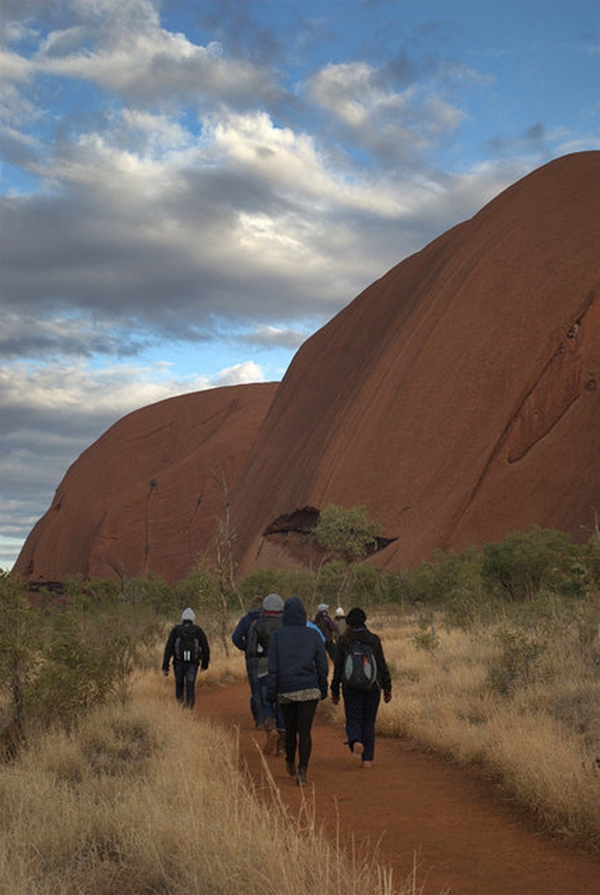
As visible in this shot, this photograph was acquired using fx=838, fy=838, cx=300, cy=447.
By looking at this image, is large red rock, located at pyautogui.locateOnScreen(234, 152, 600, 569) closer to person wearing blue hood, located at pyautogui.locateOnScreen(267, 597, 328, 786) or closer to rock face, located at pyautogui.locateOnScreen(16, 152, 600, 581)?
rock face, located at pyautogui.locateOnScreen(16, 152, 600, 581)

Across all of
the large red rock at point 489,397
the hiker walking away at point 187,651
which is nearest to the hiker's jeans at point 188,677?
the hiker walking away at point 187,651

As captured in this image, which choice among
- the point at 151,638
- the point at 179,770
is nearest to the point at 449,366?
Answer: the point at 151,638

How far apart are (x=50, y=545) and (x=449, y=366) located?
168 ft

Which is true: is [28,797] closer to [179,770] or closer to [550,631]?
[179,770]

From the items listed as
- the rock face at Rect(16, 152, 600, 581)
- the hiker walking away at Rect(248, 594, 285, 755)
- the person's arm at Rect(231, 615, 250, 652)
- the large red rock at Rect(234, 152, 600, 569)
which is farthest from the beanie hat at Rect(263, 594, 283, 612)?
the large red rock at Rect(234, 152, 600, 569)

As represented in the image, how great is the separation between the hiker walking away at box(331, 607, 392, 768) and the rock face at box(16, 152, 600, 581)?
29346 millimetres

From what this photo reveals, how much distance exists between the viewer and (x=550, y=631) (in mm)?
13062

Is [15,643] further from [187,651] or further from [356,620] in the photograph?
[356,620]

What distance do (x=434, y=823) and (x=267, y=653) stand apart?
132 inches

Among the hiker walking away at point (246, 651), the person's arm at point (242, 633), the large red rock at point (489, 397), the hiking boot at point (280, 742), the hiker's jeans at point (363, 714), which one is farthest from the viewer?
the large red rock at point (489, 397)

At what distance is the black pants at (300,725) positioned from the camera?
7.51 metres

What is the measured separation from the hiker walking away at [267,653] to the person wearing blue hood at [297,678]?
150cm

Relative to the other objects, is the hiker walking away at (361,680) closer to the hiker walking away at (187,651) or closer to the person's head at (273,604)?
the person's head at (273,604)

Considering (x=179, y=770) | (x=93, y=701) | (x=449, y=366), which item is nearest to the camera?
(x=179, y=770)
